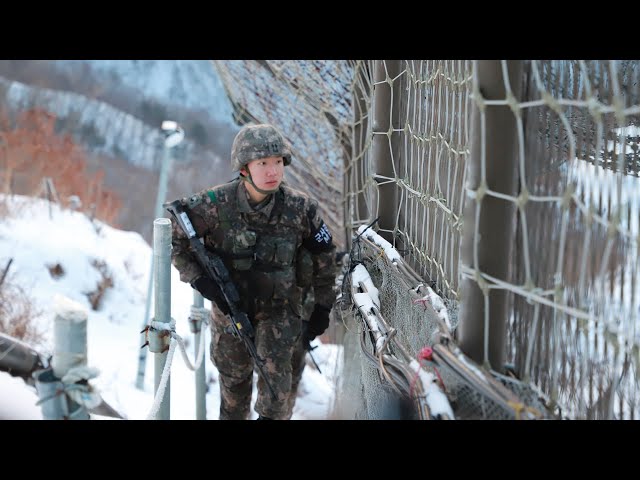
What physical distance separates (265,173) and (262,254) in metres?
0.42

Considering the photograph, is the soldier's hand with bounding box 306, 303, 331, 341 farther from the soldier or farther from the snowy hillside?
the snowy hillside

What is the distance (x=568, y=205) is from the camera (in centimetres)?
163

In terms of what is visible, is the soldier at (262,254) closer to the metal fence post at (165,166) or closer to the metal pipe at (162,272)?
the metal pipe at (162,272)

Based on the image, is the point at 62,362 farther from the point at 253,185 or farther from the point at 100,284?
the point at 100,284

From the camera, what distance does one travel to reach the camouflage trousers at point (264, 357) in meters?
3.54

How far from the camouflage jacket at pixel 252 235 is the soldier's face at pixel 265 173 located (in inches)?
5.8

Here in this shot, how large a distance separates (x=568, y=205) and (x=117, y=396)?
638 centimetres

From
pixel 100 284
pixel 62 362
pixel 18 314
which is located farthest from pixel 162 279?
pixel 100 284

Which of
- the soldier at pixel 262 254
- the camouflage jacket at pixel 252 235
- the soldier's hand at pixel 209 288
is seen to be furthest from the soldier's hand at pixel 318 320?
the soldier's hand at pixel 209 288

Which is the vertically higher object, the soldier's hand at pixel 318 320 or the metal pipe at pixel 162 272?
the metal pipe at pixel 162 272

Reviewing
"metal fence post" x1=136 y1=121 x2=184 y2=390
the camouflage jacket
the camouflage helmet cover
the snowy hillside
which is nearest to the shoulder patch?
the camouflage jacket

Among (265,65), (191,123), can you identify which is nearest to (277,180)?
(265,65)

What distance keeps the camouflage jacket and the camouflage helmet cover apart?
0.18m

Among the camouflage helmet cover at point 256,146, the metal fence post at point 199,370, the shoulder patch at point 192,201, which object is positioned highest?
the camouflage helmet cover at point 256,146
